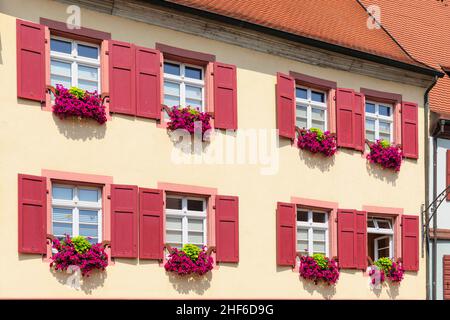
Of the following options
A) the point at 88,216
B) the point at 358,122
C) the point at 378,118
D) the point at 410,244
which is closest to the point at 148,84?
the point at 88,216

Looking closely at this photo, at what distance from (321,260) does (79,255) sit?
499 cm

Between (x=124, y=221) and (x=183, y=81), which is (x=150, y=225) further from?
(x=183, y=81)

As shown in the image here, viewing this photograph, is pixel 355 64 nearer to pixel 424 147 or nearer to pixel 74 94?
pixel 424 147

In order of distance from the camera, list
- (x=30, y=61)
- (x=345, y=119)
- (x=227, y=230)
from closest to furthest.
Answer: (x=30, y=61) < (x=227, y=230) < (x=345, y=119)

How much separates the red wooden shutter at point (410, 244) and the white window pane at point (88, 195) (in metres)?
6.88

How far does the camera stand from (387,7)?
22031mm

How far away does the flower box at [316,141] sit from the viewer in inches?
678

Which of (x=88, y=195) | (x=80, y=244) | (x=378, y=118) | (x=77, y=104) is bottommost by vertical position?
(x=80, y=244)

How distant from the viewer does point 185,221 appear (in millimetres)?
15602

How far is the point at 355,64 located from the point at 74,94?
6.46m

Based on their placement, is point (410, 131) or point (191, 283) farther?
point (410, 131)

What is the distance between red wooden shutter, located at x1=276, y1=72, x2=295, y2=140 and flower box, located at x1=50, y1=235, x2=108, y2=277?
14.1 ft

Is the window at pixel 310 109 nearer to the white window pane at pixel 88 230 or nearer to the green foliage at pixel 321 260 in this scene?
the green foliage at pixel 321 260

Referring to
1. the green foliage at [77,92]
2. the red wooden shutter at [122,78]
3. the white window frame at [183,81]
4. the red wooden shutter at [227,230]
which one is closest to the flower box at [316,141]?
the red wooden shutter at [227,230]
